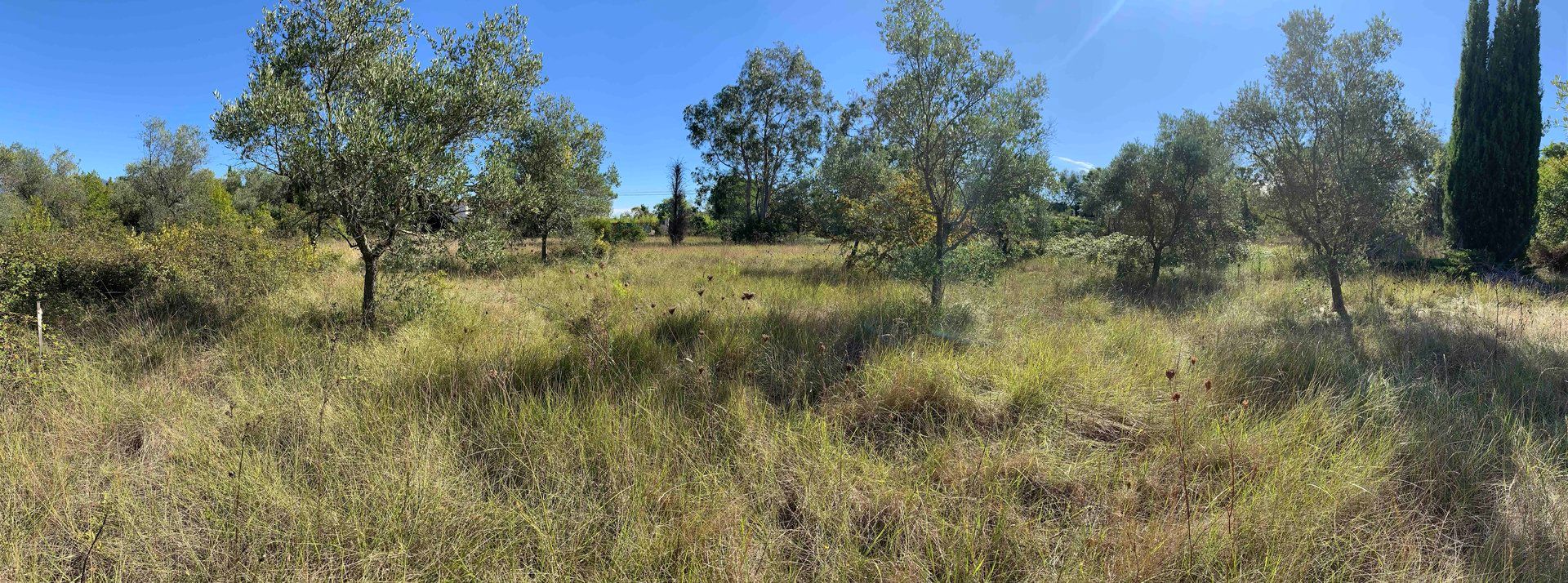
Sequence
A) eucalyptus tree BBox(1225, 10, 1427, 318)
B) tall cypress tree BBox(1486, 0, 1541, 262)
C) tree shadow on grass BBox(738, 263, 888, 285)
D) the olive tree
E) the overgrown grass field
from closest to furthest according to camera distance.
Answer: the overgrown grass field
eucalyptus tree BBox(1225, 10, 1427, 318)
tree shadow on grass BBox(738, 263, 888, 285)
tall cypress tree BBox(1486, 0, 1541, 262)
the olive tree

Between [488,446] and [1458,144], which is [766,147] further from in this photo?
[488,446]

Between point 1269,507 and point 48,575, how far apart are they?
178 inches

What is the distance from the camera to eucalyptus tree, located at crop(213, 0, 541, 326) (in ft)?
14.9

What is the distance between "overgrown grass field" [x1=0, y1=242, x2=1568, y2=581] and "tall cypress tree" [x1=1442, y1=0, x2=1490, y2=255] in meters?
15.7

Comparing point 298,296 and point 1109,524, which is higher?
Result: point 298,296

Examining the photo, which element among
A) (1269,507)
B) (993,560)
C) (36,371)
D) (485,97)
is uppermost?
(485,97)

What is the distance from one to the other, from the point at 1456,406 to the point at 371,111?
852cm

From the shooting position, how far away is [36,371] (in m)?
3.49

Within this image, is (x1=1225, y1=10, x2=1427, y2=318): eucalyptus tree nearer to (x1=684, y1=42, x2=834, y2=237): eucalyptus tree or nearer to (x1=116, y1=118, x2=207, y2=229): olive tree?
(x1=684, y1=42, x2=834, y2=237): eucalyptus tree

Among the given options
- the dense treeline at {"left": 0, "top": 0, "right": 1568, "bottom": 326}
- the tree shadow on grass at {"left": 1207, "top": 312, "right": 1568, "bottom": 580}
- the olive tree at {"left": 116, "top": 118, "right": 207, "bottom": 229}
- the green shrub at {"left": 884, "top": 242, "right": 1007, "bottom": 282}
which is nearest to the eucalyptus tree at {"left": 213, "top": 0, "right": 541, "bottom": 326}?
the dense treeline at {"left": 0, "top": 0, "right": 1568, "bottom": 326}

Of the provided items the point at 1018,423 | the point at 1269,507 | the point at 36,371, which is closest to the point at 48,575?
the point at 36,371

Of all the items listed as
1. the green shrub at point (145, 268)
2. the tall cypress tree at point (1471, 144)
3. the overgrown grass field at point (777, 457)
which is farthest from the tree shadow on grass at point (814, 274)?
the tall cypress tree at point (1471, 144)

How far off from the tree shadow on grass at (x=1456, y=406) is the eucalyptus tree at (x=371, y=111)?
275 inches

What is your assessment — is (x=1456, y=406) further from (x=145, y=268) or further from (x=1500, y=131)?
(x=1500, y=131)
